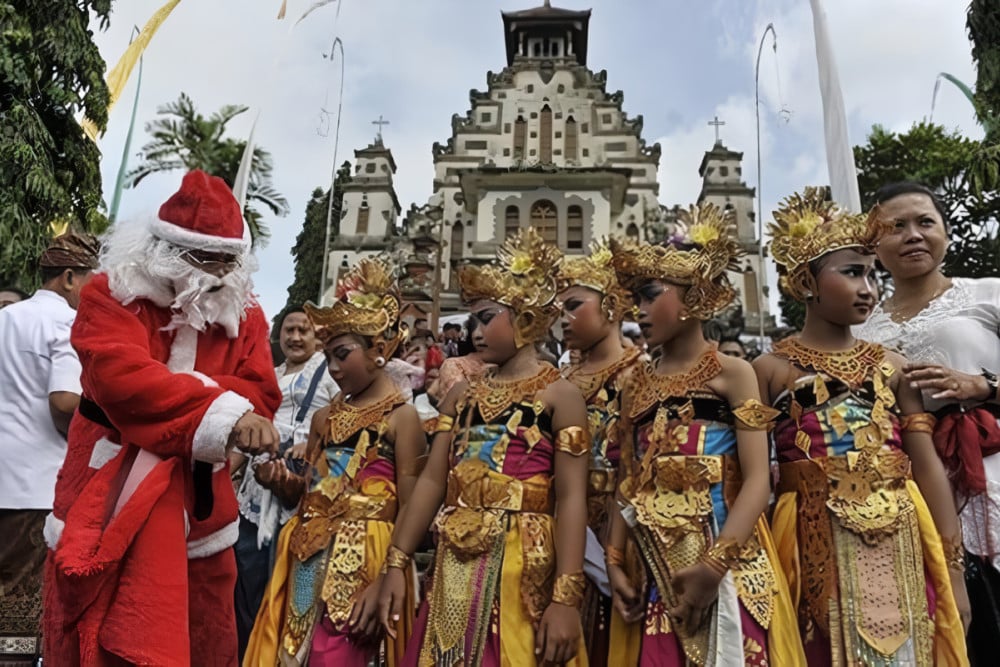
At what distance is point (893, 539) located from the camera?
290 centimetres

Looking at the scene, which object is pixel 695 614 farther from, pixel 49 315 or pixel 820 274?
pixel 49 315

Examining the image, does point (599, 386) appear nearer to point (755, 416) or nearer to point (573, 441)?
point (573, 441)

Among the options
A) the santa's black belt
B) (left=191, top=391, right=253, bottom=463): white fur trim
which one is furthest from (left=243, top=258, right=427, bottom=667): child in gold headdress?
(left=191, top=391, right=253, bottom=463): white fur trim

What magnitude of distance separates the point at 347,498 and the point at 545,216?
24168 millimetres

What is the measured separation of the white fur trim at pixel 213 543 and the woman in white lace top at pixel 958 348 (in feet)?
8.77

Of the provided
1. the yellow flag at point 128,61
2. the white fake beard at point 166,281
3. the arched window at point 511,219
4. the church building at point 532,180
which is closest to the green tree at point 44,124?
the yellow flag at point 128,61

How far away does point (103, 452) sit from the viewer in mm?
3002

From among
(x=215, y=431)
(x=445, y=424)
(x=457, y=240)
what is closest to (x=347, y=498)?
(x=445, y=424)

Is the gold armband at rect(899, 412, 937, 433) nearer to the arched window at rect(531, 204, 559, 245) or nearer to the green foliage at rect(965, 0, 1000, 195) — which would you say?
the green foliage at rect(965, 0, 1000, 195)

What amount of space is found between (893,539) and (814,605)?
369 millimetres

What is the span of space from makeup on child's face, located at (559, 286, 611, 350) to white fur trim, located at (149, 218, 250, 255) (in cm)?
171

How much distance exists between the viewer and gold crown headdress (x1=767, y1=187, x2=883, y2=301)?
3.15 m

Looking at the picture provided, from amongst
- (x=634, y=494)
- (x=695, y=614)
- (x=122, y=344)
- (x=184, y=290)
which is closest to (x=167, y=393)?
(x=122, y=344)

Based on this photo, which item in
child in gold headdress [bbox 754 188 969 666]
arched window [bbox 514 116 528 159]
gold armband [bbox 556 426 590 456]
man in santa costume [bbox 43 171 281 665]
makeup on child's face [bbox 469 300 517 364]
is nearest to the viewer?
man in santa costume [bbox 43 171 281 665]
